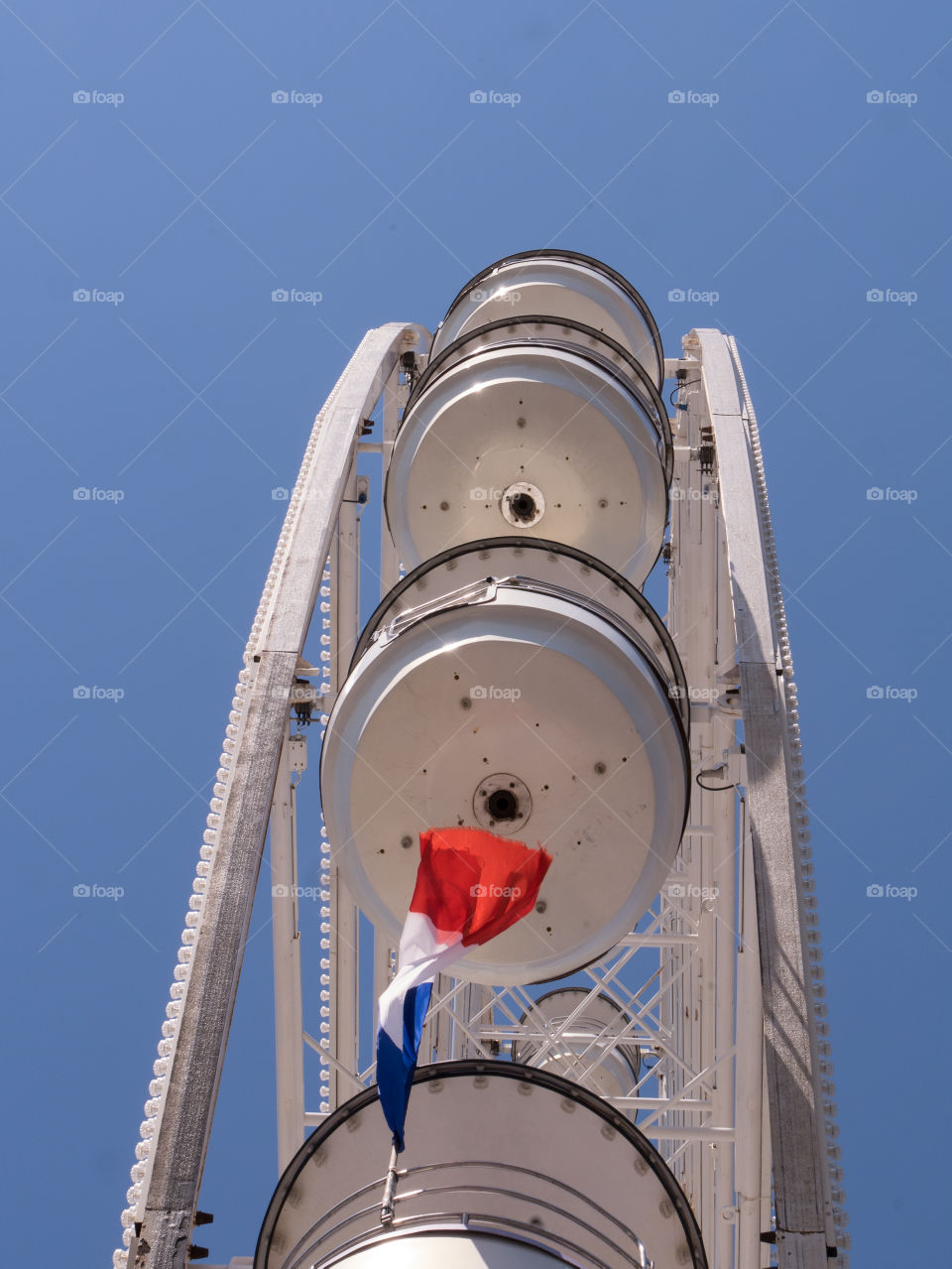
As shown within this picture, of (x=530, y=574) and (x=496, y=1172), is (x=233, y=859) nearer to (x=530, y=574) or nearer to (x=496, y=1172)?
(x=496, y=1172)

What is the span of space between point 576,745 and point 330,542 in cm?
388

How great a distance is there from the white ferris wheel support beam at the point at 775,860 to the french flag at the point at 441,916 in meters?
1.72

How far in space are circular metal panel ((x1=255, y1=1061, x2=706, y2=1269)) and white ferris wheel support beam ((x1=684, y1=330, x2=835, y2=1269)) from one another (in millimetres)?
787

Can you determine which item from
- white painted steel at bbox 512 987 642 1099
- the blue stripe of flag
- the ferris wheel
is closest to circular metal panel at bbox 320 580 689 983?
the ferris wheel

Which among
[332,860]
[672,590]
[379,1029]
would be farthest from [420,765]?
[672,590]

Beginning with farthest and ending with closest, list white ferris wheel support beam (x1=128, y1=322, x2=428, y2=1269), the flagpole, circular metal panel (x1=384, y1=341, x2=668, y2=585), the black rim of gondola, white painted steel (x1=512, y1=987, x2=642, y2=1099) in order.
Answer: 1. white painted steel (x1=512, y1=987, x2=642, y2=1099)
2. circular metal panel (x1=384, y1=341, x2=668, y2=585)
3. the black rim of gondola
4. white ferris wheel support beam (x1=128, y1=322, x2=428, y2=1269)
5. the flagpole

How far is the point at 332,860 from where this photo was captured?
1016 cm

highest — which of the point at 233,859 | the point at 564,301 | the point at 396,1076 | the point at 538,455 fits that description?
the point at 564,301

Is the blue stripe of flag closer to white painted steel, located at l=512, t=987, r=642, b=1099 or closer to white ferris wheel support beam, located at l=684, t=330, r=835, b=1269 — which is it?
white ferris wheel support beam, located at l=684, t=330, r=835, b=1269

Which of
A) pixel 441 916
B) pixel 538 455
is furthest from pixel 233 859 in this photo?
pixel 538 455

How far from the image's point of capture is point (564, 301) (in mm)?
17359

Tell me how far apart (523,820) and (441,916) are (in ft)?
3.89

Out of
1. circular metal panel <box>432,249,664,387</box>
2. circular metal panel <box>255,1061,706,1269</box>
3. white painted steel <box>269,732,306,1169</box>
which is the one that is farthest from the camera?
circular metal panel <box>432,249,664,387</box>

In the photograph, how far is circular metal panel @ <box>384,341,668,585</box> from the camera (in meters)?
13.7
